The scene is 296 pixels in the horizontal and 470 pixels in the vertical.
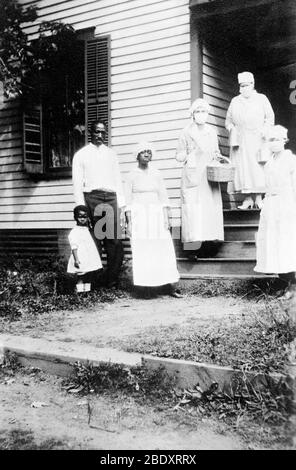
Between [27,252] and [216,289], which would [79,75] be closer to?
[27,252]

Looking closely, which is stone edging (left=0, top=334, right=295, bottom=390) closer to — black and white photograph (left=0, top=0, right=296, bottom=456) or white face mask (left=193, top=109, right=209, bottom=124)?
black and white photograph (left=0, top=0, right=296, bottom=456)

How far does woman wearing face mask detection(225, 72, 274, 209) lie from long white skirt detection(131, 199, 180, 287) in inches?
58.2

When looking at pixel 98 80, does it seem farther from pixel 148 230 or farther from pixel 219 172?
pixel 148 230

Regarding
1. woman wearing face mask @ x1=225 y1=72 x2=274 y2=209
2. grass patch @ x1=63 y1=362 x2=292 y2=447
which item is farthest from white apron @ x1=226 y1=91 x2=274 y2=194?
grass patch @ x1=63 y1=362 x2=292 y2=447

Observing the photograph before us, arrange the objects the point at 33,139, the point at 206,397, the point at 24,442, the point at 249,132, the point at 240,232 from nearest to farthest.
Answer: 1. the point at 24,442
2. the point at 206,397
3. the point at 240,232
4. the point at 249,132
5. the point at 33,139

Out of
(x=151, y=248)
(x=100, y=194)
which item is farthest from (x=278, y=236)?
(x=100, y=194)

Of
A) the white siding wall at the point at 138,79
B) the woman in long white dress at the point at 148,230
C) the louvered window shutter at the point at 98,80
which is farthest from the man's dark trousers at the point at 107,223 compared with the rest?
the louvered window shutter at the point at 98,80

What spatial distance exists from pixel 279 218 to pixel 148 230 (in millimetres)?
1621

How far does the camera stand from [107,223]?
670cm

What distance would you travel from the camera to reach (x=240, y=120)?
7.53m

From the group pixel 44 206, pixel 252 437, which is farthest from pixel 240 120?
pixel 252 437

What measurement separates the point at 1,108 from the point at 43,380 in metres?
7.11

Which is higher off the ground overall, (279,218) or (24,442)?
(279,218)
